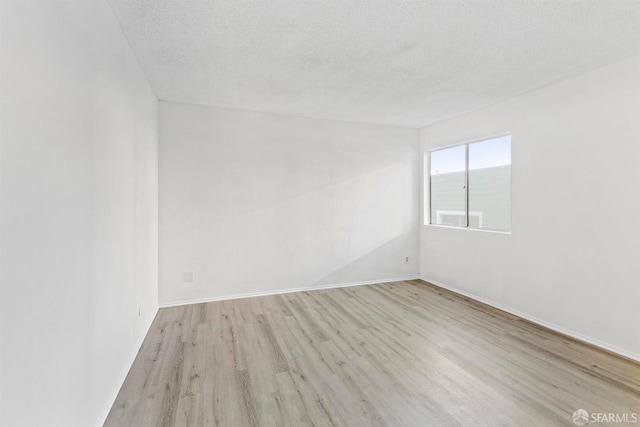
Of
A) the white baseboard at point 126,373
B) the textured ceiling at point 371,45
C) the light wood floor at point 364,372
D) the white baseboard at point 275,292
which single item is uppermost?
the textured ceiling at point 371,45

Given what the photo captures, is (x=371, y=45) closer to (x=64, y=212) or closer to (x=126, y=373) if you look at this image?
(x=64, y=212)

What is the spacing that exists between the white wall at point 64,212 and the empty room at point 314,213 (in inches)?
0.5

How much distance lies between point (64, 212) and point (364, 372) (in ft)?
7.13

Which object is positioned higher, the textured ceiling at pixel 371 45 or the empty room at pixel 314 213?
the textured ceiling at pixel 371 45

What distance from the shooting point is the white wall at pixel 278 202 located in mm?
3787

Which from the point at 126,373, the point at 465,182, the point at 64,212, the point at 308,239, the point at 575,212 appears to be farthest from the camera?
the point at 308,239

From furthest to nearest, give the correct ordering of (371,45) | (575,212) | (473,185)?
(473,185), (575,212), (371,45)

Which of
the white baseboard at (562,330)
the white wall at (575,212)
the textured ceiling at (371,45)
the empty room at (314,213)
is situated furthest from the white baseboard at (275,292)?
the textured ceiling at (371,45)

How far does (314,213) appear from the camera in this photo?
14.6ft

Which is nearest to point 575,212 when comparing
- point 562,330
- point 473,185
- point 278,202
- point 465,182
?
point 562,330

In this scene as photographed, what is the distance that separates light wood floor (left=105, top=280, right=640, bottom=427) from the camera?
186 centimetres

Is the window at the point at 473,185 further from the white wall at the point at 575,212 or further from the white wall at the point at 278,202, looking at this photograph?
the white wall at the point at 278,202

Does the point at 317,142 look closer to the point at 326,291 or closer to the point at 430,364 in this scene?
the point at 326,291

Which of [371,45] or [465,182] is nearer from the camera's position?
[371,45]
